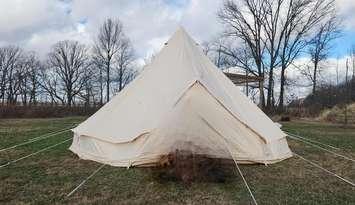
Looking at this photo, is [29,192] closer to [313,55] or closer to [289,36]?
[289,36]

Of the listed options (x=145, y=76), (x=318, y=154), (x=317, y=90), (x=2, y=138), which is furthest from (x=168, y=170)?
(x=317, y=90)

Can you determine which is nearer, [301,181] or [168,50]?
[301,181]

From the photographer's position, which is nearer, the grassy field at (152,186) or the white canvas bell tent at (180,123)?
the grassy field at (152,186)

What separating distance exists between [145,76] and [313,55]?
3143 cm

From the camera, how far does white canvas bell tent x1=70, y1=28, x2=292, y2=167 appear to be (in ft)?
21.0

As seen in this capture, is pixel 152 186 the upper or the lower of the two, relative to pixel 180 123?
lower

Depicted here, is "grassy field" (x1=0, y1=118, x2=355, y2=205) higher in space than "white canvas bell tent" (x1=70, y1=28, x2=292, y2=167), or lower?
lower

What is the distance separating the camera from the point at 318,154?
8.72 metres

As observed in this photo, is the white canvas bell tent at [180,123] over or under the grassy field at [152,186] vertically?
over

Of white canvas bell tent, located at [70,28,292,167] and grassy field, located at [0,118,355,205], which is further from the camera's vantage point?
white canvas bell tent, located at [70,28,292,167]

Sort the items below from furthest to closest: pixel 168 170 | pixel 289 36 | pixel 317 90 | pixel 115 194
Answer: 1. pixel 317 90
2. pixel 289 36
3. pixel 168 170
4. pixel 115 194

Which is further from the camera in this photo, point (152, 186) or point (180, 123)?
point (180, 123)

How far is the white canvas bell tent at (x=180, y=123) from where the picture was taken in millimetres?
6391

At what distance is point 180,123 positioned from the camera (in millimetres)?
6500
